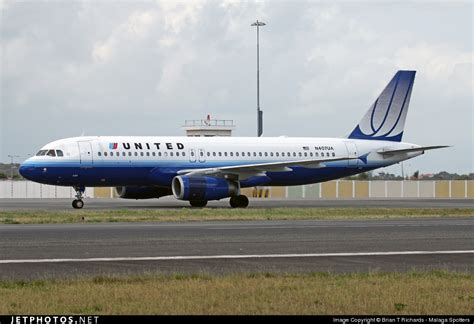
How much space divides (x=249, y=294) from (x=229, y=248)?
7430mm

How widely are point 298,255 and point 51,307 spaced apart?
8.08m

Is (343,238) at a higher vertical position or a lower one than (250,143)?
lower

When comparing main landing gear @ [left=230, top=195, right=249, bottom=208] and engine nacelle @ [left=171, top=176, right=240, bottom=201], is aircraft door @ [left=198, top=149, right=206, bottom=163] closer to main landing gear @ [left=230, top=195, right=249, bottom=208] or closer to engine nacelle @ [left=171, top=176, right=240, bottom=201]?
engine nacelle @ [left=171, top=176, right=240, bottom=201]

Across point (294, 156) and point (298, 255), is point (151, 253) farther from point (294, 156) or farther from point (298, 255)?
point (294, 156)

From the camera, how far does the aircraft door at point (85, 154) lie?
40875 mm

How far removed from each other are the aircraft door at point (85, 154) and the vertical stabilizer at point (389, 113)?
15213mm

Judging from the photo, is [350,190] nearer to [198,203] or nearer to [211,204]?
[211,204]

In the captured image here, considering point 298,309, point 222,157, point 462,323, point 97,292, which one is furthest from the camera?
point 222,157

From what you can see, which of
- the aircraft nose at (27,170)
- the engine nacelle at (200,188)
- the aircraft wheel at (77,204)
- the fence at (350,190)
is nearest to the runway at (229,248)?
the engine nacelle at (200,188)

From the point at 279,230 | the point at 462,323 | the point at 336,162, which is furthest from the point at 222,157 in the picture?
the point at 462,323

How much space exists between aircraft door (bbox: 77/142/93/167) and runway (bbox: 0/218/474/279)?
13406 mm

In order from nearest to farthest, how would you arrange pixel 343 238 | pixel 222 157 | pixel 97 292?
pixel 97 292 < pixel 343 238 < pixel 222 157

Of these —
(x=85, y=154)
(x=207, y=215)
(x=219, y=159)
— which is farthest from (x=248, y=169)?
(x=207, y=215)

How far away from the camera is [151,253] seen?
18.9 meters
